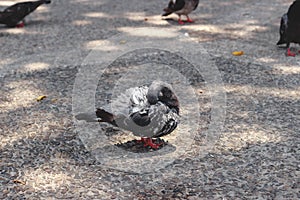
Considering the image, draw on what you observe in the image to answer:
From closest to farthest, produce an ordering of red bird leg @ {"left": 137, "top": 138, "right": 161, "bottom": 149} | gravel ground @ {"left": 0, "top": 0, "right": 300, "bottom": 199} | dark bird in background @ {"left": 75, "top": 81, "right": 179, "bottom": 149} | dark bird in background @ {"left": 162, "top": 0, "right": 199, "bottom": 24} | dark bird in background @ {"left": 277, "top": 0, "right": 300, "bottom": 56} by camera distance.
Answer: gravel ground @ {"left": 0, "top": 0, "right": 300, "bottom": 199} < dark bird in background @ {"left": 75, "top": 81, "right": 179, "bottom": 149} < red bird leg @ {"left": 137, "top": 138, "right": 161, "bottom": 149} < dark bird in background @ {"left": 277, "top": 0, "right": 300, "bottom": 56} < dark bird in background @ {"left": 162, "top": 0, "right": 199, "bottom": 24}

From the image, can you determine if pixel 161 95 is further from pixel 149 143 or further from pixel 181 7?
pixel 181 7

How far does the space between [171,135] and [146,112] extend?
2.12 ft

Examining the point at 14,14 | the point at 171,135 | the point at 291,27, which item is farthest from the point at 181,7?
the point at 171,135

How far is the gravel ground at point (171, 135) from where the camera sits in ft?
12.0

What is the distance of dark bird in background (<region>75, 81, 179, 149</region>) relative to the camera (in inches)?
153

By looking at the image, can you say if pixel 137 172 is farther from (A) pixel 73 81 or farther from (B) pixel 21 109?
(A) pixel 73 81

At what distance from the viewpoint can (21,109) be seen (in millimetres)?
5078

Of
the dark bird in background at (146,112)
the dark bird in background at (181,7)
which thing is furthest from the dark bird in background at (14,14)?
the dark bird in background at (146,112)

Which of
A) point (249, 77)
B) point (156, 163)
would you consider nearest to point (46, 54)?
point (249, 77)

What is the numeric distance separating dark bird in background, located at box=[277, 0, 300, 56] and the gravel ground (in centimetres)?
20

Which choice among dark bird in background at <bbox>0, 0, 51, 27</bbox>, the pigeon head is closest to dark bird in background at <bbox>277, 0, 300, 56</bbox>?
the pigeon head

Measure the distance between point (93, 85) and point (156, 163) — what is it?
2.00 m

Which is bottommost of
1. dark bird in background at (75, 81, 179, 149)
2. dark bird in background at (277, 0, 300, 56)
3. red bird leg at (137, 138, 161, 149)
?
red bird leg at (137, 138, 161, 149)

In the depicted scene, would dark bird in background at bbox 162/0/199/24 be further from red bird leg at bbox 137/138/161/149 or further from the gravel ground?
red bird leg at bbox 137/138/161/149
